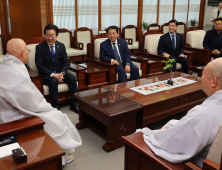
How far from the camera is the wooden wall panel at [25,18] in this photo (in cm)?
513

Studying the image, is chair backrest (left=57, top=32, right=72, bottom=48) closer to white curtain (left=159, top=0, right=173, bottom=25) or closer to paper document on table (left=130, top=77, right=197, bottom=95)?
paper document on table (left=130, top=77, right=197, bottom=95)

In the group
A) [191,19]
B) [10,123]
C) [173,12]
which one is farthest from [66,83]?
[191,19]

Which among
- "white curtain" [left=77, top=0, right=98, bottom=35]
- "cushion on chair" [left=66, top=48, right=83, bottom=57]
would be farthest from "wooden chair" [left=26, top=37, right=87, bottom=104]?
"white curtain" [left=77, top=0, right=98, bottom=35]

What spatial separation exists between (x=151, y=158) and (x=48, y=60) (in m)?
2.46

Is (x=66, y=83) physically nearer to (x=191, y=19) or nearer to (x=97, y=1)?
(x=97, y=1)

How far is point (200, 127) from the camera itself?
1.28m

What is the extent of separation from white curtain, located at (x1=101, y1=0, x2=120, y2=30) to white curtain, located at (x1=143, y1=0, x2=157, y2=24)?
1068 millimetres

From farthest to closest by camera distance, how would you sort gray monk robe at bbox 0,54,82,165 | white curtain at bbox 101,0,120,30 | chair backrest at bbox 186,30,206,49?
white curtain at bbox 101,0,120,30
chair backrest at bbox 186,30,206,49
gray monk robe at bbox 0,54,82,165

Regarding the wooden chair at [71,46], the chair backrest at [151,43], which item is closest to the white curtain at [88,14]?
the wooden chair at [71,46]

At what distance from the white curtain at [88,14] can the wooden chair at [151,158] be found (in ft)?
16.7

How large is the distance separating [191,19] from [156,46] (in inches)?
185

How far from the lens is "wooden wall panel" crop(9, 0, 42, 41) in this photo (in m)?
5.13

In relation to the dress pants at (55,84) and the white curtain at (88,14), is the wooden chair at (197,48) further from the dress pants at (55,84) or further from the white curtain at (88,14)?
the dress pants at (55,84)

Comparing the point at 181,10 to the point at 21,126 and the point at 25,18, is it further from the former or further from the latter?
the point at 21,126
